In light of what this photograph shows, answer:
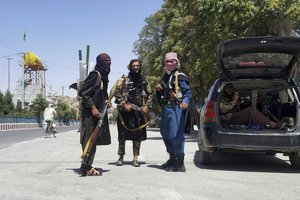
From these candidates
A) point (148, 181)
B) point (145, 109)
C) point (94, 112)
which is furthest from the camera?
point (145, 109)

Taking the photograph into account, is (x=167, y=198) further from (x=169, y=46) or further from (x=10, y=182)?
(x=169, y=46)

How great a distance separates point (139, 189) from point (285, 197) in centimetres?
180

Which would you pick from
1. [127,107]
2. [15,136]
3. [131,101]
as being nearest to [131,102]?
[131,101]

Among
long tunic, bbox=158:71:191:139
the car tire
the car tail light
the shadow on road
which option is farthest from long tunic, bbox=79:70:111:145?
the shadow on road

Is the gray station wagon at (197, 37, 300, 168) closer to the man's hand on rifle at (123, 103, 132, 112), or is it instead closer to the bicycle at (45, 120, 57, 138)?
the man's hand on rifle at (123, 103, 132, 112)

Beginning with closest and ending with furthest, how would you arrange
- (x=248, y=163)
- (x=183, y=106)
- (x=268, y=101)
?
(x=183, y=106) → (x=248, y=163) → (x=268, y=101)

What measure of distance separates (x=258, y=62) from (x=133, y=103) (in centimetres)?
245

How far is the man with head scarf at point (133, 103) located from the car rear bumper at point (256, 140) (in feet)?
4.02

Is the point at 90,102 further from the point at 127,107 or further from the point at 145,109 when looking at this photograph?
the point at 145,109

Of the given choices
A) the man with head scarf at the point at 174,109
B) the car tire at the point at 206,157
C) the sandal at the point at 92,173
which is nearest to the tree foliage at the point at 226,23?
the car tire at the point at 206,157

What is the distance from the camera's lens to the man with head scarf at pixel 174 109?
25.6 feet

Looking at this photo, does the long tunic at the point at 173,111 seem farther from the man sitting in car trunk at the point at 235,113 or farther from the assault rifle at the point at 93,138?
the assault rifle at the point at 93,138

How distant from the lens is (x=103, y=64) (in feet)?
24.5

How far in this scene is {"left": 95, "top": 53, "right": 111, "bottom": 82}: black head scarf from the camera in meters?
7.48
